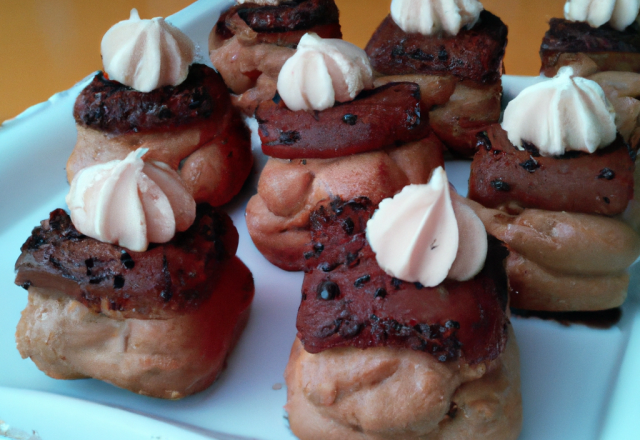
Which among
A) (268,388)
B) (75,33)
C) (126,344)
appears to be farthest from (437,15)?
(75,33)

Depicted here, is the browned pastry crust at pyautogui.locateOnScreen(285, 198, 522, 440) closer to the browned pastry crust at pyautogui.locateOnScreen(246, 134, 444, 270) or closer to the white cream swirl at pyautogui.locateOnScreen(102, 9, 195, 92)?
the browned pastry crust at pyautogui.locateOnScreen(246, 134, 444, 270)

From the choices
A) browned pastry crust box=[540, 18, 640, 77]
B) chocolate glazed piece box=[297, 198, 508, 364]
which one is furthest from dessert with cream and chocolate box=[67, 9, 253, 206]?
browned pastry crust box=[540, 18, 640, 77]

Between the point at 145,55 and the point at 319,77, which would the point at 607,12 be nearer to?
the point at 319,77

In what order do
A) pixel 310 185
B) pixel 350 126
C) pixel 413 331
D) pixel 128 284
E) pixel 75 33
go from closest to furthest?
pixel 413 331 < pixel 128 284 < pixel 350 126 < pixel 310 185 < pixel 75 33

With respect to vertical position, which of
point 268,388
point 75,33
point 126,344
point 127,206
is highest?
point 127,206

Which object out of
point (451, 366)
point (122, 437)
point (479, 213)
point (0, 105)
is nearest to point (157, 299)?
point (122, 437)

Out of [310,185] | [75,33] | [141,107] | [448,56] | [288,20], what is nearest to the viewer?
[310,185]

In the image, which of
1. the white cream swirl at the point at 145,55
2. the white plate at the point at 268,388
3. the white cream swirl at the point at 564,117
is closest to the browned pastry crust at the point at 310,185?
the white plate at the point at 268,388

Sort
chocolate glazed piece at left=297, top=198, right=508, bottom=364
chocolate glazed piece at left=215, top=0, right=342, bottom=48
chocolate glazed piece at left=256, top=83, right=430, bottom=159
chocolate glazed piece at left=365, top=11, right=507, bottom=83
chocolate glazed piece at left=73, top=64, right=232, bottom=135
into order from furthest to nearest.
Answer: chocolate glazed piece at left=215, top=0, right=342, bottom=48
chocolate glazed piece at left=365, top=11, right=507, bottom=83
chocolate glazed piece at left=73, top=64, right=232, bottom=135
chocolate glazed piece at left=256, top=83, right=430, bottom=159
chocolate glazed piece at left=297, top=198, right=508, bottom=364
